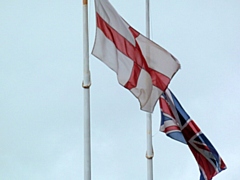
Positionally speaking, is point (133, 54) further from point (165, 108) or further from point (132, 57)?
point (165, 108)

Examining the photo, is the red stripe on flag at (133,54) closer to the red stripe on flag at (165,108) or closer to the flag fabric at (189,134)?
the flag fabric at (189,134)

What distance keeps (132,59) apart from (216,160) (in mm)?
5775

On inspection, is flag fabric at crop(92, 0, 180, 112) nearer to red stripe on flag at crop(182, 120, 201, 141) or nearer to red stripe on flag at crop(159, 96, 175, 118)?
red stripe on flag at crop(159, 96, 175, 118)

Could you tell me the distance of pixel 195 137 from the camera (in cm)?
1927

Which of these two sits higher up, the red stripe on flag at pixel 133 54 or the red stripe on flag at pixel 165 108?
the red stripe on flag at pixel 133 54

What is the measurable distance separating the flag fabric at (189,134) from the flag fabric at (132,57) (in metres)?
2.40

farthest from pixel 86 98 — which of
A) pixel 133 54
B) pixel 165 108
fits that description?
pixel 165 108

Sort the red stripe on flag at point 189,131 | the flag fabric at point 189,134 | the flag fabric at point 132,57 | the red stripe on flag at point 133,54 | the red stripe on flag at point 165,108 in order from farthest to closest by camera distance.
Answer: the red stripe on flag at point 189,131
the red stripe on flag at point 165,108
the flag fabric at point 189,134
the red stripe on flag at point 133,54
the flag fabric at point 132,57

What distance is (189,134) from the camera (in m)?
19.2

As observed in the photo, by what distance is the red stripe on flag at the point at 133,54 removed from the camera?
48.8 ft

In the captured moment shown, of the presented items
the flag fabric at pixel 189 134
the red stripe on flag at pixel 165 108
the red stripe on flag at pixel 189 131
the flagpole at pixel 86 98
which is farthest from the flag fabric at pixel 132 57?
the red stripe on flag at pixel 189 131

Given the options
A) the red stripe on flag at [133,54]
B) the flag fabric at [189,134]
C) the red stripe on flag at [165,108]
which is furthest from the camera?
the red stripe on flag at [165,108]

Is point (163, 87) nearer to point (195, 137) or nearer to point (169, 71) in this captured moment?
point (169, 71)

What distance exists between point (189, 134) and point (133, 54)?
4535mm
